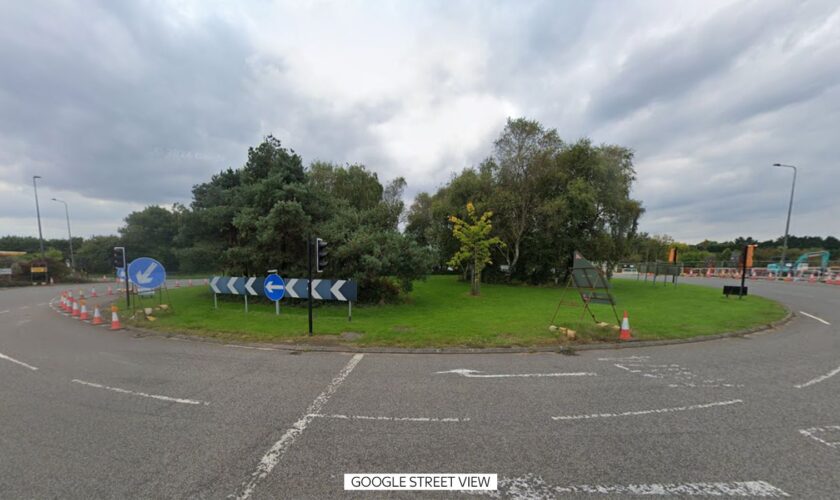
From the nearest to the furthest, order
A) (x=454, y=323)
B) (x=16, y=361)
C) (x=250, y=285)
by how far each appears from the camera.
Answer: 1. (x=16, y=361)
2. (x=454, y=323)
3. (x=250, y=285)

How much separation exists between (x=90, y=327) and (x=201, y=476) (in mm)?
11758

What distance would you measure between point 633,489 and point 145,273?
14.3 metres

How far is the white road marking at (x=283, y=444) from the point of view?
9.60ft

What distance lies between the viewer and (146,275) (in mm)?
11242

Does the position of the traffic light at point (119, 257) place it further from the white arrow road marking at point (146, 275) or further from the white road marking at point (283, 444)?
the white road marking at point (283, 444)

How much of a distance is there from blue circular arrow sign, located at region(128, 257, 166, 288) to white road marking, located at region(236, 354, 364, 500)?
9766 mm

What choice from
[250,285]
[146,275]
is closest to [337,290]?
[250,285]

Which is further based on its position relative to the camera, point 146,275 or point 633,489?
point 146,275

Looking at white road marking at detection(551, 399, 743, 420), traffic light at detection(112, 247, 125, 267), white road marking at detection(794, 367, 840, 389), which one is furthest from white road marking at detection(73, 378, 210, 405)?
traffic light at detection(112, 247, 125, 267)

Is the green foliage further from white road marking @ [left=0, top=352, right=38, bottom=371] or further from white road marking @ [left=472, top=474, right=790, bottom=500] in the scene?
white road marking @ [left=472, top=474, right=790, bottom=500]
